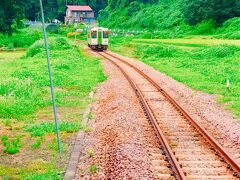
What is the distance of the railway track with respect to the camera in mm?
9156

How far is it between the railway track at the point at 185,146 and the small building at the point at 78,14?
11174cm

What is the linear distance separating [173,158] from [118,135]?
2786 mm

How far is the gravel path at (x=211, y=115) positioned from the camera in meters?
11.7

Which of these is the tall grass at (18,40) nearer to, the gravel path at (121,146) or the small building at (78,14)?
the gravel path at (121,146)

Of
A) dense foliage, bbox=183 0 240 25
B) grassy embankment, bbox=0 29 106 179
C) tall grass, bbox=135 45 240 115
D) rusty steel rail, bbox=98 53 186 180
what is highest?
dense foliage, bbox=183 0 240 25

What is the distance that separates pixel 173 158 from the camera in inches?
380

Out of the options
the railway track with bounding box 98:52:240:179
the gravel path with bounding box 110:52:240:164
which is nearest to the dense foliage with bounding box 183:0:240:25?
the gravel path with bounding box 110:52:240:164

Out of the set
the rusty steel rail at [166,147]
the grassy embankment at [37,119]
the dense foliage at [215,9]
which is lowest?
the grassy embankment at [37,119]

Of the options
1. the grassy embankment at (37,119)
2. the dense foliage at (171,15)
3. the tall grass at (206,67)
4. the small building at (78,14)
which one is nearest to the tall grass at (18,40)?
the dense foliage at (171,15)

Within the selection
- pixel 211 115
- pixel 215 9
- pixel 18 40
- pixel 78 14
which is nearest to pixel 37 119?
pixel 211 115

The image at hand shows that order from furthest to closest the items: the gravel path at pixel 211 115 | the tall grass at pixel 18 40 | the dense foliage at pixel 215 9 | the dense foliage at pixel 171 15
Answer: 1. the tall grass at pixel 18 40
2. the dense foliage at pixel 171 15
3. the dense foliage at pixel 215 9
4. the gravel path at pixel 211 115

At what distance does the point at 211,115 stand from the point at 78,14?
383ft

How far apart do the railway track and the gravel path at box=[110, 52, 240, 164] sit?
1.43 feet

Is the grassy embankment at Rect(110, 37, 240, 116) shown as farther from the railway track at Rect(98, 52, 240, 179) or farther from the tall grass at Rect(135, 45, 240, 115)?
the railway track at Rect(98, 52, 240, 179)
